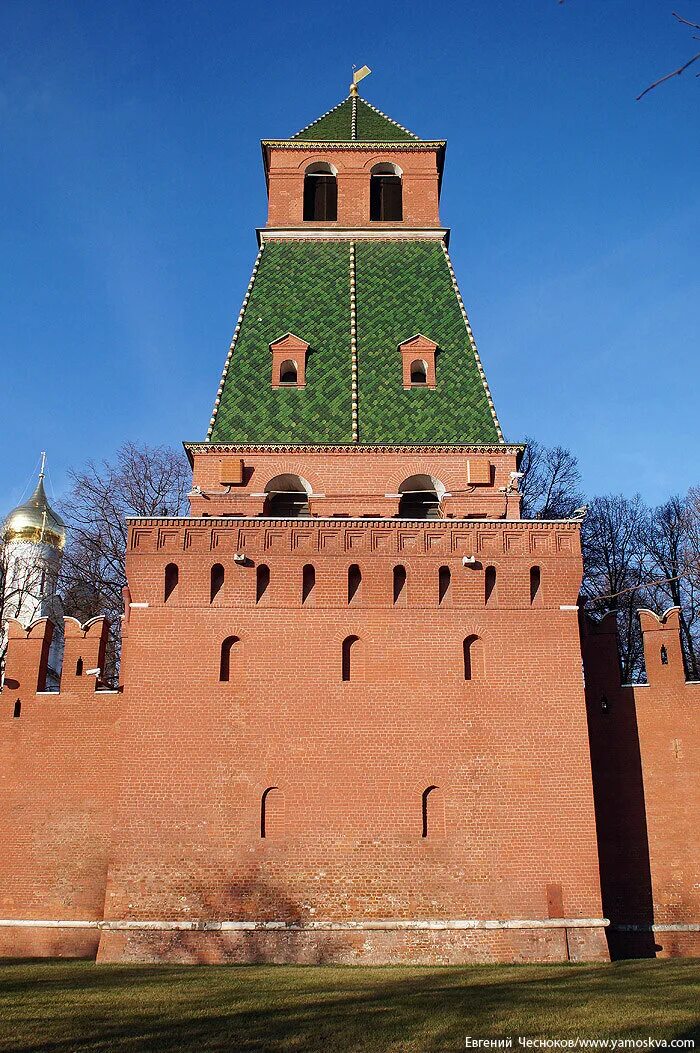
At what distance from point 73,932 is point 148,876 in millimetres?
2324

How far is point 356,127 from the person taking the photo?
2677cm

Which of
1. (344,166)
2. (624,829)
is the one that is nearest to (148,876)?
(624,829)

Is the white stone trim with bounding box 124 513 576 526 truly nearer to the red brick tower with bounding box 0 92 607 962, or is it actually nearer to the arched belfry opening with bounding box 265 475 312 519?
the red brick tower with bounding box 0 92 607 962

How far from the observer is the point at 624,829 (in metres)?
18.7

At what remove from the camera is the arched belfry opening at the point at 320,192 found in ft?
84.3

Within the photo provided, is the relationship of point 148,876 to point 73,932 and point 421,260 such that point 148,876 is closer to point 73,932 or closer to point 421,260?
point 73,932

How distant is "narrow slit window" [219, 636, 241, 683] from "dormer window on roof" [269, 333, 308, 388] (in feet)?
21.5

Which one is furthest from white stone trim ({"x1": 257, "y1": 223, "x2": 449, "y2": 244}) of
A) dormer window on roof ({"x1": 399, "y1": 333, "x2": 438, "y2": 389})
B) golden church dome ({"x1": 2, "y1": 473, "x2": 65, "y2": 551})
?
golden church dome ({"x1": 2, "y1": 473, "x2": 65, "y2": 551})

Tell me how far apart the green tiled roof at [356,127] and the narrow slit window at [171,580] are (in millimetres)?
13390

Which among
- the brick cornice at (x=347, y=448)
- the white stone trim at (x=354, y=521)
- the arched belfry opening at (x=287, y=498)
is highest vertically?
the brick cornice at (x=347, y=448)

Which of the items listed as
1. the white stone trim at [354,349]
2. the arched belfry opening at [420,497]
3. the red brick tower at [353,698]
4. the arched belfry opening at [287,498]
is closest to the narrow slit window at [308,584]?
the red brick tower at [353,698]

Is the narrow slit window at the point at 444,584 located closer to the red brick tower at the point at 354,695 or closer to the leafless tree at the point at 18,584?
the red brick tower at the point at 354,695

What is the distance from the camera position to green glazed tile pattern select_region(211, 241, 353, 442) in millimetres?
20953

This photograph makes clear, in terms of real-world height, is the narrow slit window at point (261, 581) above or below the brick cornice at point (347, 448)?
below
